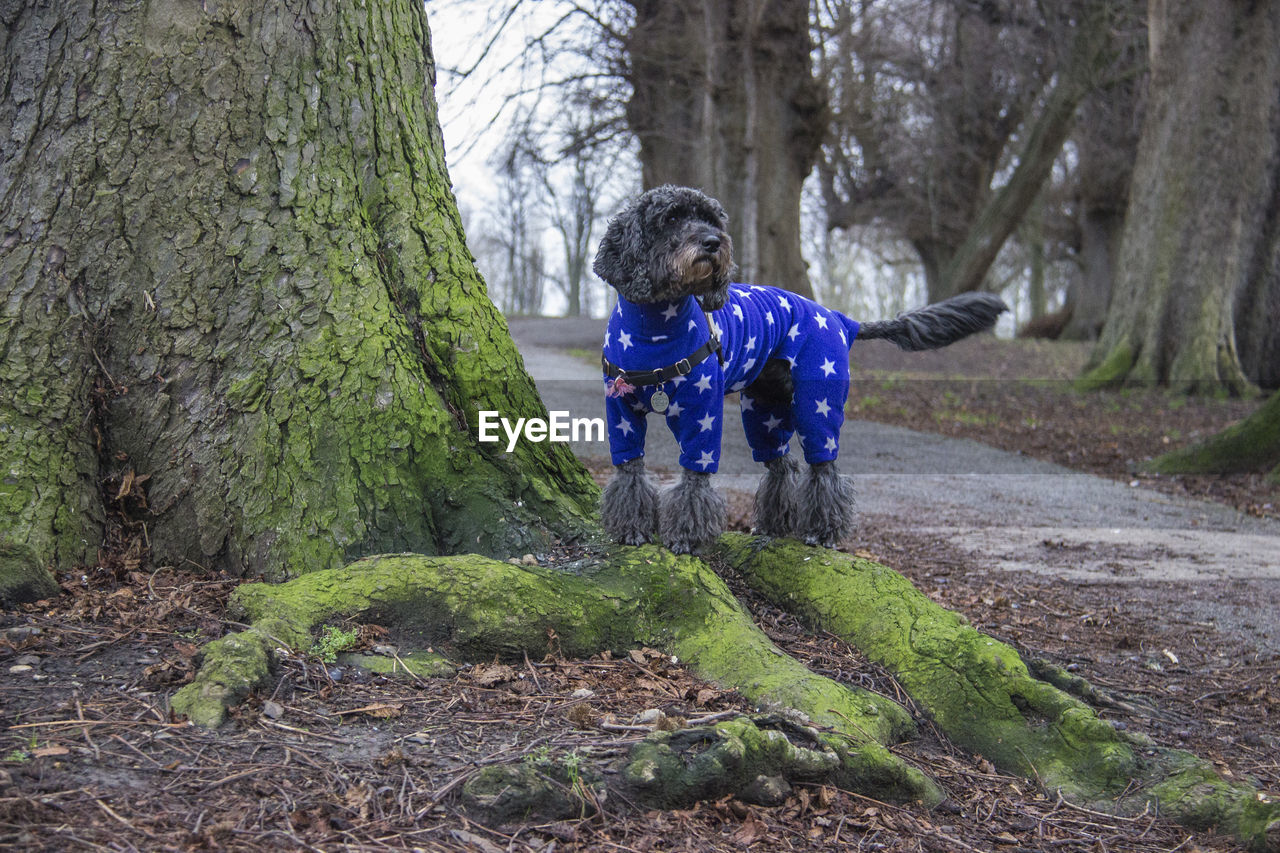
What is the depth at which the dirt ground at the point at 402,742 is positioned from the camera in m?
2.51

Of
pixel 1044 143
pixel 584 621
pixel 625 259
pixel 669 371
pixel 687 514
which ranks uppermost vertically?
pixel 1044 143

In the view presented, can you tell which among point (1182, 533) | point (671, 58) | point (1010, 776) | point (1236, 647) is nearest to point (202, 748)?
point (1010, 776)

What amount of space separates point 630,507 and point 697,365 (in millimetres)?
771

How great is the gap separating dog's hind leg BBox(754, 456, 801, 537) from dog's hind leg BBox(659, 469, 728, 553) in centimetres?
79

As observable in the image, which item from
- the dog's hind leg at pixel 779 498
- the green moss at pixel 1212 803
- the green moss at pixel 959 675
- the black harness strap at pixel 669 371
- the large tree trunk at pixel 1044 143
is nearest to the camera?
the green moss at pixel 1212 803

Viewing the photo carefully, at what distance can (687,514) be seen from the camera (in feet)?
15.2

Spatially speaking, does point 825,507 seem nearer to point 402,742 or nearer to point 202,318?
point 402,742

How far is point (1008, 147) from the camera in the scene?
1298 inches

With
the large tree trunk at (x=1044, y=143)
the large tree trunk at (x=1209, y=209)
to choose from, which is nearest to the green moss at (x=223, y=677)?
the large tree trunk at (x=1209, y=209)

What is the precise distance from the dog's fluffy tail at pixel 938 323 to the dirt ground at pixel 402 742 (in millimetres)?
1712

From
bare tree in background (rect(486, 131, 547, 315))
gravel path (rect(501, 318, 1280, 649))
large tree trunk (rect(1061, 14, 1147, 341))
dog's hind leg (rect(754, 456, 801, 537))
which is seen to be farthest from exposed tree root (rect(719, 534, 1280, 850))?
bare tree in background (rect(486, 131, 547, 315))

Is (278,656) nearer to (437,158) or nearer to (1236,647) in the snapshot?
(437,158)

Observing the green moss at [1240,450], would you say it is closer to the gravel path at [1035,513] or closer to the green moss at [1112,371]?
the gravel path at [1035,513]

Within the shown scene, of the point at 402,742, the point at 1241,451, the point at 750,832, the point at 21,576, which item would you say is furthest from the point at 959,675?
the point at 1241,451
